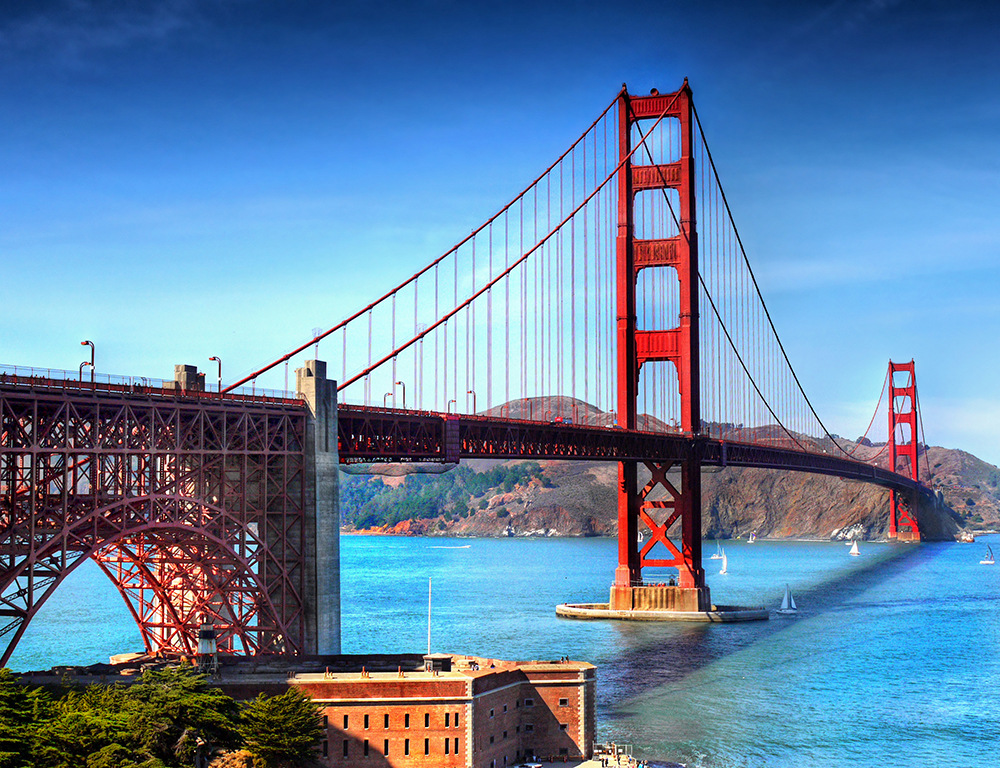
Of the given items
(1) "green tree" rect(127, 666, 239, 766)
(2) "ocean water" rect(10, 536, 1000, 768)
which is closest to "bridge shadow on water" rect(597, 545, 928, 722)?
(2) "ocean water" rect(10, 536, 1000, 768)

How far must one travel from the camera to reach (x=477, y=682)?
1676 inches

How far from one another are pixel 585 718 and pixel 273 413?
57.2 feet

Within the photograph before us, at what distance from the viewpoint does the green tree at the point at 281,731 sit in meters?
39.2

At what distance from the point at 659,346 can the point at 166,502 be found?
166 feet

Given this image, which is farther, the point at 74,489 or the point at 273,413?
the point at 273,413

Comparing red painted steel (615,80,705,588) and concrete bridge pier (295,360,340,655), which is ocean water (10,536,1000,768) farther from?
concrete bridge pier (295,360,340,655)

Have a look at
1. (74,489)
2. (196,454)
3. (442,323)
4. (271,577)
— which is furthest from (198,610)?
(442,323)

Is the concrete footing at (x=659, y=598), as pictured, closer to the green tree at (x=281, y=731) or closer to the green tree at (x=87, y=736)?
the green tree at (x=281, y=731)

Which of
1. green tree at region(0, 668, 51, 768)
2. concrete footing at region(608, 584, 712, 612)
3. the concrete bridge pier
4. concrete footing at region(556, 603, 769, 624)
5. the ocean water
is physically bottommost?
the ocean water

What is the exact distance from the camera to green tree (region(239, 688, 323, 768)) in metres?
39.2

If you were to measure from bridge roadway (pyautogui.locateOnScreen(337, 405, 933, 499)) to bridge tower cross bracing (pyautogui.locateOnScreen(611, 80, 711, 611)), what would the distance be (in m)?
1.88

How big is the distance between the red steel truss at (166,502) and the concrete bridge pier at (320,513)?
0.45m

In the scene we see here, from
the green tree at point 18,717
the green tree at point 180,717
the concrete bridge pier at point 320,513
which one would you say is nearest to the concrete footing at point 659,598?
the concrete bridge pier at point 320,513

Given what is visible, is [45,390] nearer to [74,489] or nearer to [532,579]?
[74,489]
